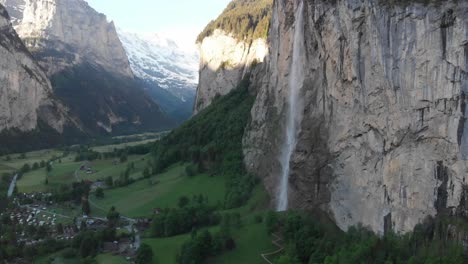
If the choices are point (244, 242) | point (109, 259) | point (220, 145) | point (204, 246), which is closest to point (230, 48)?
point (220, 145)

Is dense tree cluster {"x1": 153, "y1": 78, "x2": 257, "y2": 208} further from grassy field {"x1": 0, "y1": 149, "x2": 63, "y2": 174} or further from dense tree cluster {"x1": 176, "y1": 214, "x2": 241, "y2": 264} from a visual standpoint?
grassy field {"x1": 0, "y1": 149, "x2": 63, "y2": 174}

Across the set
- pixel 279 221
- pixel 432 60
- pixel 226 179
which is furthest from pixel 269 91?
pixel 432 60

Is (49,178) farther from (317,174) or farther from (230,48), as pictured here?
(317,174)

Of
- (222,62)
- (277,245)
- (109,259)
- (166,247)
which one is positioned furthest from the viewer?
(222,62)

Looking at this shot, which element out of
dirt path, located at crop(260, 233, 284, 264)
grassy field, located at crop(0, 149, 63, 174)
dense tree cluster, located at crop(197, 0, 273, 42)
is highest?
dense tree cluster, located at crop(197, 0, 273, 42)

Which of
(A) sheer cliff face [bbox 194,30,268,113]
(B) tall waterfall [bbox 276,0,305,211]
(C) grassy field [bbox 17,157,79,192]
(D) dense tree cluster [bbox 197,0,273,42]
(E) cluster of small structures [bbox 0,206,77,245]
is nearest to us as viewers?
(B) tall waterfall [bbox 276,0,305,211]

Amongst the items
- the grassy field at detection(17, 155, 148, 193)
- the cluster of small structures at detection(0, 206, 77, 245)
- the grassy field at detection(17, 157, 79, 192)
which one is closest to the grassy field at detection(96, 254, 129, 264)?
the cluster of small structures at detection(0, 206, 77, 245)
